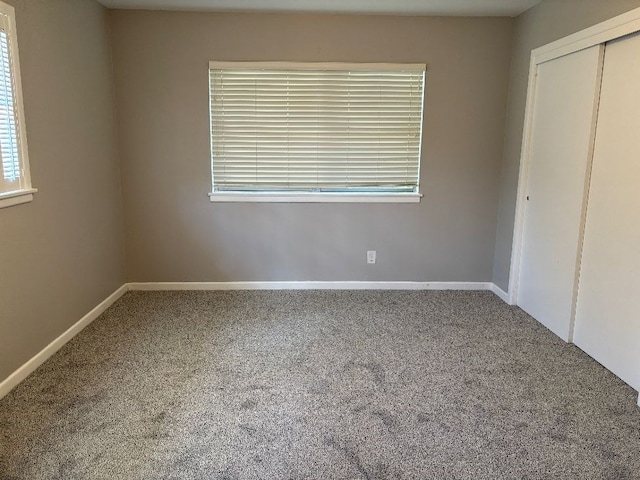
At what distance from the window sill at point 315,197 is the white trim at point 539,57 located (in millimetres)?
868

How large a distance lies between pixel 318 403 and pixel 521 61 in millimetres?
3178

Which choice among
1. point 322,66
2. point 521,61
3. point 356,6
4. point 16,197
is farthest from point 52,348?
point 521,61

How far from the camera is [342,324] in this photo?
3514 mm

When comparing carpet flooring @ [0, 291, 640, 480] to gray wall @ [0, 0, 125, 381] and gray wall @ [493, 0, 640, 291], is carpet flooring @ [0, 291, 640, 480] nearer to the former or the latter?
gray wall @ [0, 0, 125, 381]

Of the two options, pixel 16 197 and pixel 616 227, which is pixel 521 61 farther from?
pixel 16 197

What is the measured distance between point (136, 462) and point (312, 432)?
2.54 ft

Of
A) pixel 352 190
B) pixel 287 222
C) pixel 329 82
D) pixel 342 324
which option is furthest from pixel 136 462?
pixel 329 82

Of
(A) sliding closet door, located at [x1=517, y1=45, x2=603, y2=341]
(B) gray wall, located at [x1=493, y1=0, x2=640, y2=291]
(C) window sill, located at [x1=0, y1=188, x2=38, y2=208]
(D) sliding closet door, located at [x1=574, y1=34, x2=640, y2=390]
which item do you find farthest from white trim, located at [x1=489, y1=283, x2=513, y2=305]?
(C) window sill, located at [x1=0, y1=188, x2=38, y2=208]

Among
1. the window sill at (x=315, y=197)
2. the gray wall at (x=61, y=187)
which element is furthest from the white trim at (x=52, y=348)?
the window sill at (x=315, y=197)

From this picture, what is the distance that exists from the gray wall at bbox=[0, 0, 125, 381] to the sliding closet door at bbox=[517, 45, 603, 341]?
3.41 metres

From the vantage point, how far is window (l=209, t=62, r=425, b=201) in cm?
399

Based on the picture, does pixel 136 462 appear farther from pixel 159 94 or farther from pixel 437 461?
pixel 159 94

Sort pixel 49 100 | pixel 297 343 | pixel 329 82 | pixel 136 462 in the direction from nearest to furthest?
1. pixel 136 462
2. pixel 49 100
3. pixel 297 343
4. pixel 329 82

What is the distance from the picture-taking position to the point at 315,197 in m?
4.18
